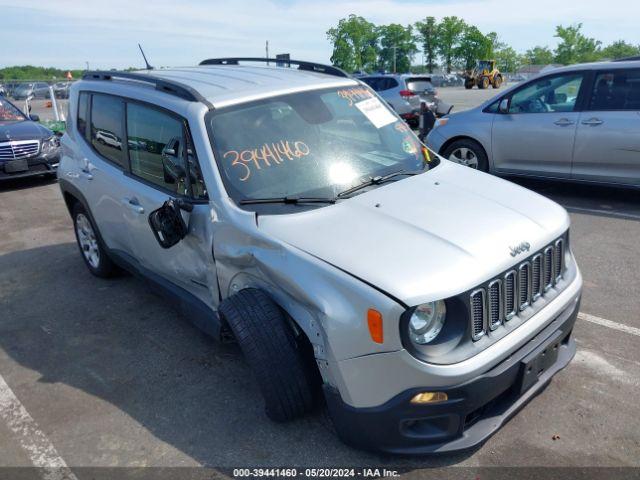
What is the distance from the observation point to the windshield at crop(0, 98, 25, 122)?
33.6 feet

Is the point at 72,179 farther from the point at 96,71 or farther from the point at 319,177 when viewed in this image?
the point at 319,177

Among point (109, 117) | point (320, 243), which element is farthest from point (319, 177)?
point (109, 117)

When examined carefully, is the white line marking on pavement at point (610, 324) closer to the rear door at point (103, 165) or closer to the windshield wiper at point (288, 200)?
the windshield wiper at point (288, 200)

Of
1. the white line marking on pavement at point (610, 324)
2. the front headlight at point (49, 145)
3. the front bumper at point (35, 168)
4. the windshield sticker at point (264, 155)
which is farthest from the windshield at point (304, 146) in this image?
the front headlight at point (49, 145)

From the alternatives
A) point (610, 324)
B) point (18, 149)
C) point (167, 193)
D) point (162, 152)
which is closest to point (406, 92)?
point (18, 149)

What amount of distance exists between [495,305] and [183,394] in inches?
77.6

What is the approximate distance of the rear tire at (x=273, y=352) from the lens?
276cm

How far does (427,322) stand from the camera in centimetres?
250

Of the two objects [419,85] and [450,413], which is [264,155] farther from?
[419,85]

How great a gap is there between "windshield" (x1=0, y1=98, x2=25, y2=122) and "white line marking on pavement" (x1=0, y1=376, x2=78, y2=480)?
8130 millimetres

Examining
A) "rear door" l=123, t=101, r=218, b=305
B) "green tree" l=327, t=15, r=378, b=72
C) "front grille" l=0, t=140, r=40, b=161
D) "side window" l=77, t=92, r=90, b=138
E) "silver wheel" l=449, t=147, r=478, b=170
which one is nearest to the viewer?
"rear door" l=123, t=101, r=218, b=305

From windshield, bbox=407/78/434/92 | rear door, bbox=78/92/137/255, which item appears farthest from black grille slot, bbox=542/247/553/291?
windshield, bbox=407/78/434/92

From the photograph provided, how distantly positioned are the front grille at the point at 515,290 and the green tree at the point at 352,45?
7214 cm

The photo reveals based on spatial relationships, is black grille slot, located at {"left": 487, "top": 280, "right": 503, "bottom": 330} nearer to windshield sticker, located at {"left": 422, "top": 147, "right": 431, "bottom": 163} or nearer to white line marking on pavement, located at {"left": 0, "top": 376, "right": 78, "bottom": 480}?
windshield sticker, located at {"left": 422, "top": 147, "right": 431, "bottom": 163}
